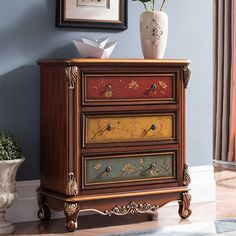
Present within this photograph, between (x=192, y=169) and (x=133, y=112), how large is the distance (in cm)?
93

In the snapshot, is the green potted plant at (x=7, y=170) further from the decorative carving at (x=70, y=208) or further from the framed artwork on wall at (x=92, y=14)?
the framed artwork on wall at (x=92, y=14)

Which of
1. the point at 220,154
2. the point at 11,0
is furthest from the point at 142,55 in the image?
the point at 220,154

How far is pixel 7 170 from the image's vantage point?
3.52 meters

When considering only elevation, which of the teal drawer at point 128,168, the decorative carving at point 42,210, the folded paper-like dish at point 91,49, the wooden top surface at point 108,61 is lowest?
the decorative carving at point 42,210

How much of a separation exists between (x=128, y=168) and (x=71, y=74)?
63 cm

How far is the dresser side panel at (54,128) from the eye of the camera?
11.6ft

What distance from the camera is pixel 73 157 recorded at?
3520 mm

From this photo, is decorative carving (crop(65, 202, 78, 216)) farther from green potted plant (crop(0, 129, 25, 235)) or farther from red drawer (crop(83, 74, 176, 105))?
red drawer (crop(83, 74, 176, 105))

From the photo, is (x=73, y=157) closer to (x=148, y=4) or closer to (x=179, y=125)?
(x=179, y=125)

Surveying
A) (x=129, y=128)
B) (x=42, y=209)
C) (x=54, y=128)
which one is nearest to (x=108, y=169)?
(x=129, y=128)

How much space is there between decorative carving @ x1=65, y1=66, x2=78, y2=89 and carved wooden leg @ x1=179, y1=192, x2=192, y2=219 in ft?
3.17

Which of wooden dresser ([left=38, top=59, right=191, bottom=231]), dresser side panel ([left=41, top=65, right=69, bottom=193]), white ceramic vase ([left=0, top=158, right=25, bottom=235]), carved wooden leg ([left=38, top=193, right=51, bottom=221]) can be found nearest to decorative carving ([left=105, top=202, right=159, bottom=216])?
wooden dresser ([left=38, top=59, right=191, bottom=231])

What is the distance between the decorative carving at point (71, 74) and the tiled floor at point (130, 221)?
32.2 inches

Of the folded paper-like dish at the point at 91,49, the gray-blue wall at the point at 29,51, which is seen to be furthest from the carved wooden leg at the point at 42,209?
the folded paper-like dish at the point at 91,49
